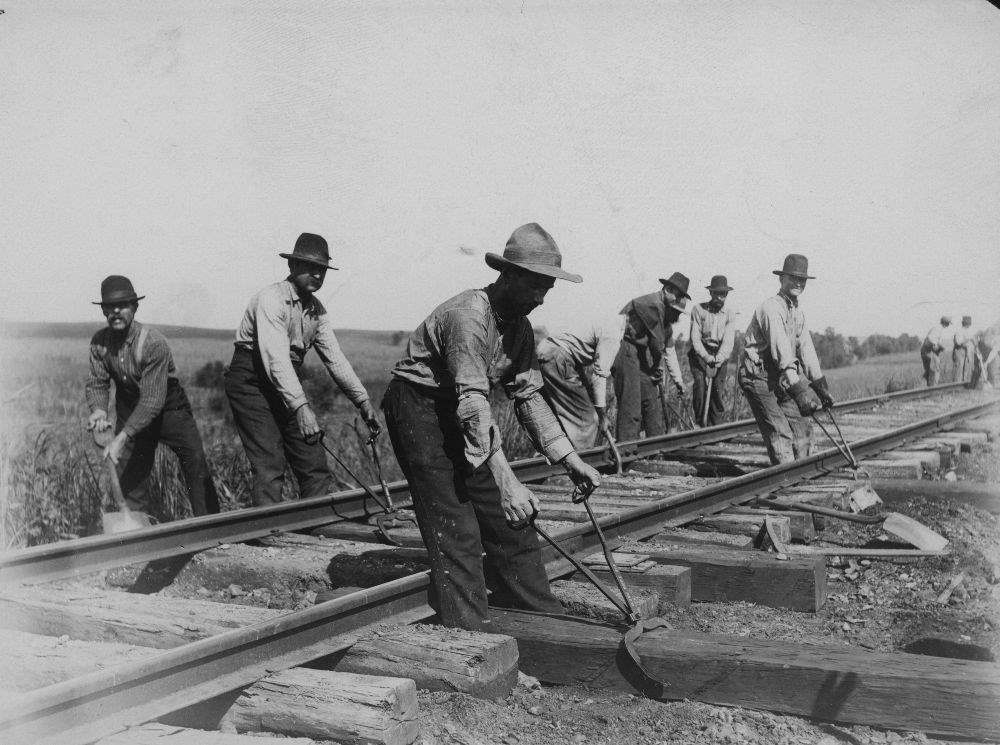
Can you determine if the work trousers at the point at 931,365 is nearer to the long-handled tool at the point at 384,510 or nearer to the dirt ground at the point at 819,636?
the dirt ground at the point at 819,636

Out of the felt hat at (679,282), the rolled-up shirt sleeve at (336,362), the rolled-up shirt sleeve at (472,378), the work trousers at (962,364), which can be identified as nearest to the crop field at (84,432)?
the rolled-up shirt sleeve at (336,362)

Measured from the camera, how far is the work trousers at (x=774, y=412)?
8.51 meters

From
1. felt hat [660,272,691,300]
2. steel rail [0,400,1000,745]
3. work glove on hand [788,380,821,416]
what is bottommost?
steel rail [0,400,1000,745]

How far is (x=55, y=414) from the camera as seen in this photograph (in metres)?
11.4

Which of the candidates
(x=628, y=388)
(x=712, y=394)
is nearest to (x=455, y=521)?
(x=628, y=388)

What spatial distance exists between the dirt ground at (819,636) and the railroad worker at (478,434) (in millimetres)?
533

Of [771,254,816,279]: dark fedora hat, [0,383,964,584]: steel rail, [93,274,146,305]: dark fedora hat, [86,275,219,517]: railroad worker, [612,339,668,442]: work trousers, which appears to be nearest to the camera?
[0,383,964,584]: steel rail

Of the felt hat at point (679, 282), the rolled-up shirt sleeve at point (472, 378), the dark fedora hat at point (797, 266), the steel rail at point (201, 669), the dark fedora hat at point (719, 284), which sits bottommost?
the steel rail at point (201, 669)

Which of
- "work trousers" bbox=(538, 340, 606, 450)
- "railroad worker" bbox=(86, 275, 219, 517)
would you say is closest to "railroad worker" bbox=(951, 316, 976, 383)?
"work trousers" bbox=(538, 340, 606, 450)

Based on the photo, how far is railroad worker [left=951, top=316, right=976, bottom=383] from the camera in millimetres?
21672

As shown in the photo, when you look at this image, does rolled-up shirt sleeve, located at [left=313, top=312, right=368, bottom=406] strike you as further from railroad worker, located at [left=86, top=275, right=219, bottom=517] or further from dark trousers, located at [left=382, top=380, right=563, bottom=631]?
dark trousers, located at [left=382, top=380, right=563, bottom=631]

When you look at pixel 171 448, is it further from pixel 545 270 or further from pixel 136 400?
pixel 545 270

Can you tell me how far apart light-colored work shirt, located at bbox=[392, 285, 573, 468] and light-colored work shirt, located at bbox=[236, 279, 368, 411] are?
7.25 ft

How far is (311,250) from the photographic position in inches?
250
